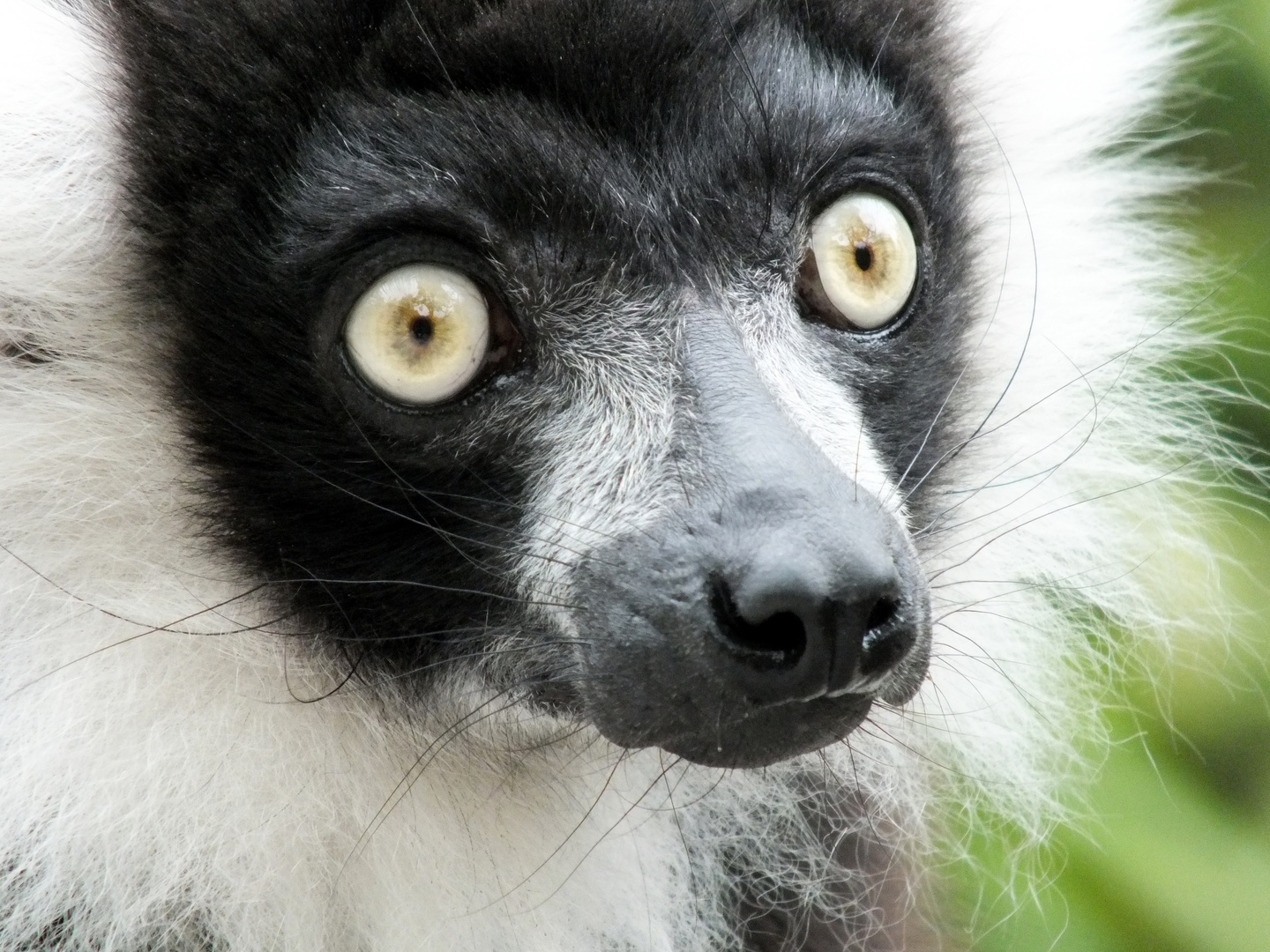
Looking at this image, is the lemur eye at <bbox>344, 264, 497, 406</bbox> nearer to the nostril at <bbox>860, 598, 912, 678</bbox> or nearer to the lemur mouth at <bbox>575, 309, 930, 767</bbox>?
the lemur mouth at <bbox>575, 309, 930, 767</bbox>

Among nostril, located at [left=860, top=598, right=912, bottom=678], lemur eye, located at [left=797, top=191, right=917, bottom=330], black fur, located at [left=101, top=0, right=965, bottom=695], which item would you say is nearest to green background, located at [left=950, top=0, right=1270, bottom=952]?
lemur eye, located at [left=797, top=191, right=917, bottom=330]

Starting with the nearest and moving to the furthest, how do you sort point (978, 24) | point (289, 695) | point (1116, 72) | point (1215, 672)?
point (289, 695) < point (978, 24) < point (1116, 72) < point (1215, 672)

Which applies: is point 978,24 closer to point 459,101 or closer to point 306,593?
point 459,101

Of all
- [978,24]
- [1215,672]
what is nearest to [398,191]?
[978,24]

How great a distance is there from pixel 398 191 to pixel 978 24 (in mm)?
1434

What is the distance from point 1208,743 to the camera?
395 cm

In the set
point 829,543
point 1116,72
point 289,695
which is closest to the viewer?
point 829,543

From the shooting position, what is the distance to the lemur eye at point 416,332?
2172mm

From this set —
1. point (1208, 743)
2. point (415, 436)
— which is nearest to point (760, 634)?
point (415, 436)

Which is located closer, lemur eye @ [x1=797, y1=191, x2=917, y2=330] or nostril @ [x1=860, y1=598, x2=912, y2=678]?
nostril @ [x1=860, y1=598, x2=912, y2=678]

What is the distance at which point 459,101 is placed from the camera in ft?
7.30

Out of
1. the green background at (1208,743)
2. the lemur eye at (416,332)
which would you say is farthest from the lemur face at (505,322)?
the green background at (1208,743)

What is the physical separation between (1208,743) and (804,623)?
246cm

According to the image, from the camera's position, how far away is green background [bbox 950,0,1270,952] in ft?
11.4
